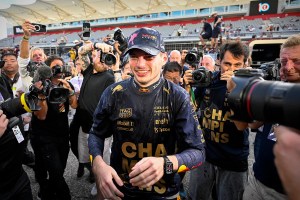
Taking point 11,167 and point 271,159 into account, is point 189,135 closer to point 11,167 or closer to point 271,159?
point 271,159

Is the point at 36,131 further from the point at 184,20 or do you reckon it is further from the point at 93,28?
the point at 93,28

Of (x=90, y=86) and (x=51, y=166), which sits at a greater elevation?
(x=90, y=86)

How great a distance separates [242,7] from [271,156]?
2755 centimetres

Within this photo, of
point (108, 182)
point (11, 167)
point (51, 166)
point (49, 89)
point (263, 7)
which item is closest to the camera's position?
point (108, 182)

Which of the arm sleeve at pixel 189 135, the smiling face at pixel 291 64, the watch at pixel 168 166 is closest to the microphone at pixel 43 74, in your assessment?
the arm sleeve at pixel 189 135

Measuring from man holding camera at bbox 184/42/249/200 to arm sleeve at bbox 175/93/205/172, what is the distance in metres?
0.79

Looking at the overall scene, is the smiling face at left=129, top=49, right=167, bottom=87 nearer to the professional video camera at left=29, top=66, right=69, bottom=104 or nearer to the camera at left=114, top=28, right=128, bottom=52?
the professional video camera at left=29, top=66, right=69, bottom=104

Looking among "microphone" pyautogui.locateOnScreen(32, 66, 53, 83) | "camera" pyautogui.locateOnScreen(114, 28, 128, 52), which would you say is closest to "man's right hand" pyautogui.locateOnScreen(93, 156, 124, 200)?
"microphone" pyautogui.locateOnScreen(32, 66, 53, 83)

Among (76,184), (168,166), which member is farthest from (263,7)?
(168,166)

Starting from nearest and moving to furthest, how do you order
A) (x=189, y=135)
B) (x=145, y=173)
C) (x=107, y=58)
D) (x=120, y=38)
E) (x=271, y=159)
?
(x=145, y=173)
(x=189, y=135)
(x=271, y=159)
(x=107, y=58)
(x=120, y=38)

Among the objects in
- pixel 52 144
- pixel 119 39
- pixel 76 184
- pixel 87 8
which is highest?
pixel 87 8

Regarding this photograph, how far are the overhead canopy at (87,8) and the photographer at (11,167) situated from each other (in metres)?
25.9

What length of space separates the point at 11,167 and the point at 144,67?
135 cm

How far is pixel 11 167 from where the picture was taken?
5.93 ft
